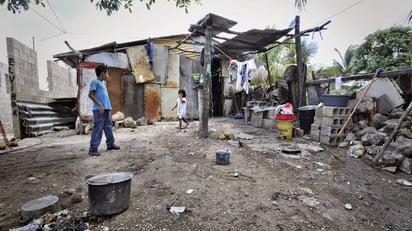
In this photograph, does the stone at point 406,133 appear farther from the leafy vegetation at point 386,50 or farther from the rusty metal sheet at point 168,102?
the leafy vegetation at point 386,50

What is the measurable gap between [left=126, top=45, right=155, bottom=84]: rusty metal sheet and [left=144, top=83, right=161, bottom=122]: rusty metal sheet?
395 millimetres

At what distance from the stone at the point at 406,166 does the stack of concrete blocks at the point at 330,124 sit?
130cm

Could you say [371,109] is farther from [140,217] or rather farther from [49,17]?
[49,17]

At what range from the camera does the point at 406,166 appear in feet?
9.91

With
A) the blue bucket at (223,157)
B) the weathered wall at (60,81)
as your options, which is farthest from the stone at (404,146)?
the weathered wall at (60,81)

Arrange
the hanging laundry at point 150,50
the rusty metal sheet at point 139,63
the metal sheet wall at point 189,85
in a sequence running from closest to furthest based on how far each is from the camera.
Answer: the hanging laundry at point 150,50, the rusty metal sheet at point 139,63, the metal sheet wall at point 189,85

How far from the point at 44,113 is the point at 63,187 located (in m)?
5.76

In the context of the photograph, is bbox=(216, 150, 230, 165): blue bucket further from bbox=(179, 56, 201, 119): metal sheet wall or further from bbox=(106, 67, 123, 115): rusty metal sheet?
bbox=(179, 56, 201, 119): metal sheet wall

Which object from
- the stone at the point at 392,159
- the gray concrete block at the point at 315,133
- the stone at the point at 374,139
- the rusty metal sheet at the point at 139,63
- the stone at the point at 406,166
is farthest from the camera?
the rusty metal sheet at the point at 139,63

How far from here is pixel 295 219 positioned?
6.21 feet

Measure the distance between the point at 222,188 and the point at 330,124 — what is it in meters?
3.37

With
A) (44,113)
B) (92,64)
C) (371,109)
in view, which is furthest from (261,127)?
(44,113)

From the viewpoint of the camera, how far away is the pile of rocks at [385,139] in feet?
10.2

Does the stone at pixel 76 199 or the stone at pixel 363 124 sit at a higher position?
the stone at pixel 363 124
